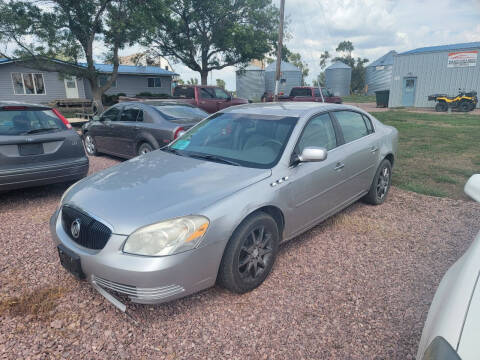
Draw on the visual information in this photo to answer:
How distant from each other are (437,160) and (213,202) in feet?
22.9

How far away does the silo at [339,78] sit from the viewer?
39906mm

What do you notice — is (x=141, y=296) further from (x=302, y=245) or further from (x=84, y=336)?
(x=302, y=245)

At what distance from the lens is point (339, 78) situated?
40.2 metres

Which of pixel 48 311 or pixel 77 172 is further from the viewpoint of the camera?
pixel 77 172

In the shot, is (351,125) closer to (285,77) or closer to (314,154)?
(314,154)

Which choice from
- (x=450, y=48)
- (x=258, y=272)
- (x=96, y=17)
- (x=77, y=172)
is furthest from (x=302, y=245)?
(x=450, y=48)

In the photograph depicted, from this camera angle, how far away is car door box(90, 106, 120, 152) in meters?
7.43

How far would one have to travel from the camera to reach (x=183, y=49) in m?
23.7

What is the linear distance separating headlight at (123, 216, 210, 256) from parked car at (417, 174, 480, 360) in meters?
1.47

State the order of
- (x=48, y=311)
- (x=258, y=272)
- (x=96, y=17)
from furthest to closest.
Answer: (x=96, y=17), (x=258, y=272), (x=48, y=311)

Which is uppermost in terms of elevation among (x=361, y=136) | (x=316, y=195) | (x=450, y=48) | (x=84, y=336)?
(x=450, y=48)

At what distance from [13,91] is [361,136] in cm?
2606

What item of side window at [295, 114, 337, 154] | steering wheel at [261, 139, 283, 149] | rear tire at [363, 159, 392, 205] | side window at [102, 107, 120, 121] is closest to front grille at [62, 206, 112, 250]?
steering wheel at [261, 139, 283, 149]

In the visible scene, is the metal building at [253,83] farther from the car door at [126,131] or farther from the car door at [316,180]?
the car door at [316,180]
